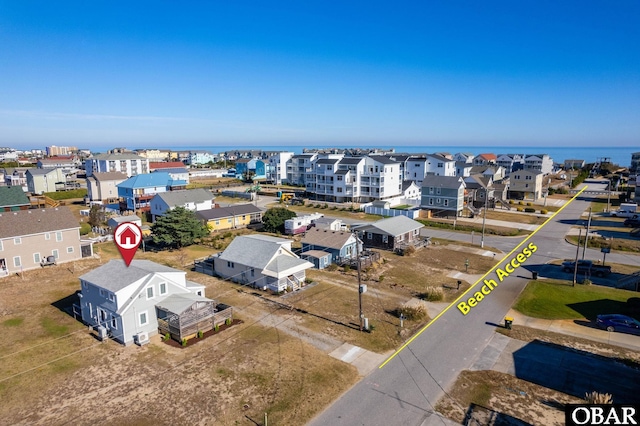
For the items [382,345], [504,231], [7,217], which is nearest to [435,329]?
[382,345]

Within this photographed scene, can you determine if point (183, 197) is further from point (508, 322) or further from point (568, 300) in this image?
point (568, 300)

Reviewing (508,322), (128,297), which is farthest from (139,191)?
(508,322)

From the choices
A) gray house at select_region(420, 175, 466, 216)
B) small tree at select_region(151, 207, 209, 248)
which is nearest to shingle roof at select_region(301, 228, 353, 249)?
small tree at select_region(151, 207, 209, 248)

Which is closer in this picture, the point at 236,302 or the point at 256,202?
the point at 236,302

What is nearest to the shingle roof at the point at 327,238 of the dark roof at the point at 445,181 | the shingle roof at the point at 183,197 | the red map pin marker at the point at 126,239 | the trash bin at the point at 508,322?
the trash bin at the point at 508,322

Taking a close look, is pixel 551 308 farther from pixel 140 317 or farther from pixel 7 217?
pixel 7 217

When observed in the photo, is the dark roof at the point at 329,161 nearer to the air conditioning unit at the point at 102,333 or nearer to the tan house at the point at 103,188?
the tan house at the point at 103,188

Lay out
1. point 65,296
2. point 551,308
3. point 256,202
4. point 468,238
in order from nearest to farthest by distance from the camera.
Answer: point 551,308 < point 65,296 < point 468,238 < point 256,202
